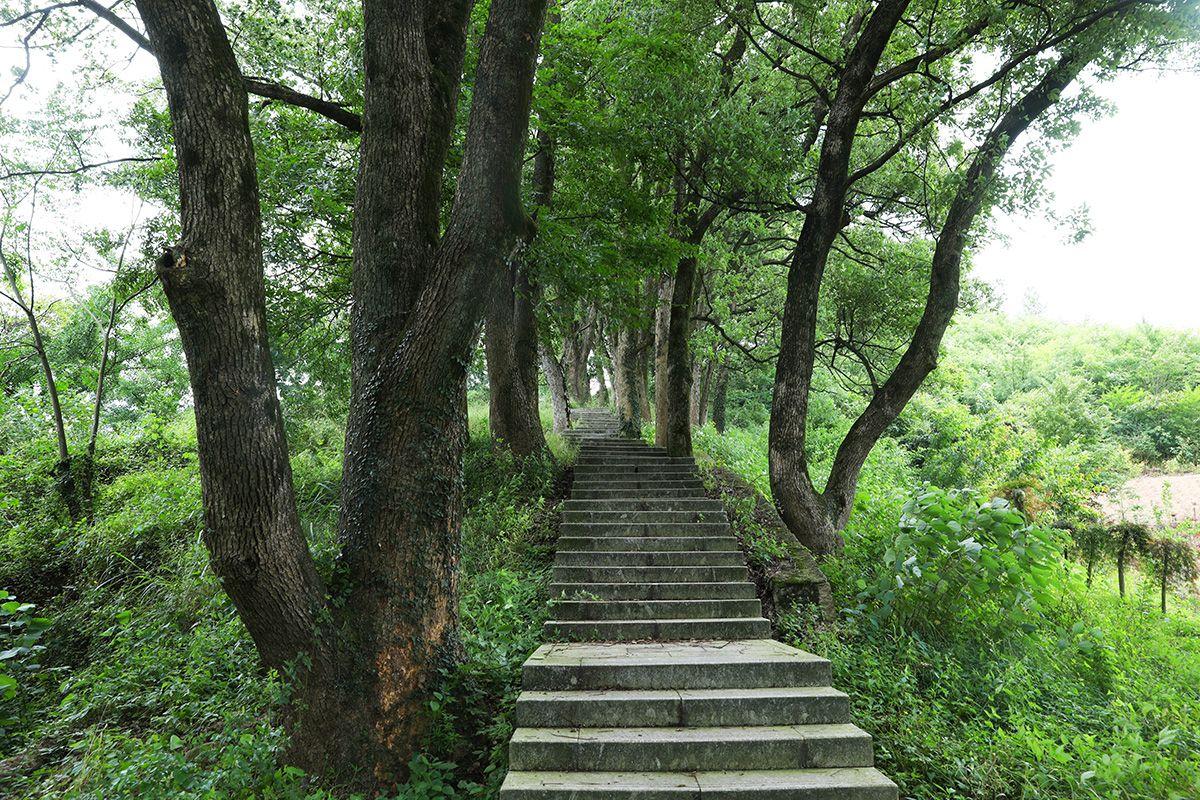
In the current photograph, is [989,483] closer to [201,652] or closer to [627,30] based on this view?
[627,30]

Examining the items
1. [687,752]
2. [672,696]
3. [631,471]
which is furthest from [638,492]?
[687,752]

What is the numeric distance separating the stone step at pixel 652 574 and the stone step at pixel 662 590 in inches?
8.2

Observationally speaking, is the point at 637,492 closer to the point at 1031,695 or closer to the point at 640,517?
the point at 640,517

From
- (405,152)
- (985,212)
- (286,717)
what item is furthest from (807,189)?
(286,717)

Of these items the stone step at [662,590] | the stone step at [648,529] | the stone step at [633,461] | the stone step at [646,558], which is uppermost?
the stone step at [633,461]

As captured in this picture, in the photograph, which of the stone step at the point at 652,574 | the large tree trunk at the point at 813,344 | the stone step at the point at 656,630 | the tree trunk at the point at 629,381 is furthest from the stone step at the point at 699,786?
the tree trunk at the point at 629,381

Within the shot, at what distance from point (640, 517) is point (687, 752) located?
4.31m

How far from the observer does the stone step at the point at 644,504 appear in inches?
347

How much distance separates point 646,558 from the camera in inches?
292

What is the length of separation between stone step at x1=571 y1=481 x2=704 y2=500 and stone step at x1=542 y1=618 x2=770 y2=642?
319 centimetres

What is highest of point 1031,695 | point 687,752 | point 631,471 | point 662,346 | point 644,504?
point 662,346

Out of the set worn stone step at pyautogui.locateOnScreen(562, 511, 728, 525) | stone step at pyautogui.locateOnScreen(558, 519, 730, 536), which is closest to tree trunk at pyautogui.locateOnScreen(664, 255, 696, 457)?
worn stone step at pyautogui.locateOnScreen(562, 511, 728, 525)

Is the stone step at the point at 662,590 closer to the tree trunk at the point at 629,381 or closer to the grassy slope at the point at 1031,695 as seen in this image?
the grassy slope at the point at 1031,695

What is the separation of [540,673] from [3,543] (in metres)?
7.92
